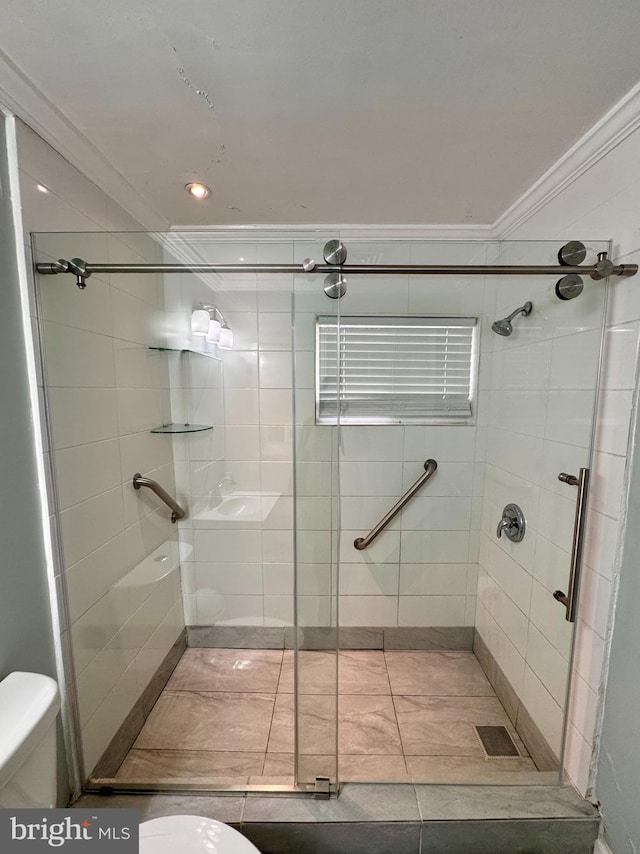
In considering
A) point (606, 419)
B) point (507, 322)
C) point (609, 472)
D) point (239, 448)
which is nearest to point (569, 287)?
point (507, 322)

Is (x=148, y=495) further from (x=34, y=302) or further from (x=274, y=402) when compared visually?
(x=34, y=302)

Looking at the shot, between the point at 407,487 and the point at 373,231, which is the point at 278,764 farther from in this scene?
the point at 373,231

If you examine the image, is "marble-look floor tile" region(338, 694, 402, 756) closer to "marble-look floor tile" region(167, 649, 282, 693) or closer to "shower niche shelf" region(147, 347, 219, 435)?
"marble-look floor tile" region(167, 649, 282, 693)

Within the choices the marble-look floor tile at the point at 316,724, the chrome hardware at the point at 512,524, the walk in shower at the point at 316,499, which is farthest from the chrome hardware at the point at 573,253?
the marble-look floor tile at the point at 316,724

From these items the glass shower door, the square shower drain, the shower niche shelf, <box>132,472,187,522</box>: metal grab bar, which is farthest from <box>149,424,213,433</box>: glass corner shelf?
the square shower drain

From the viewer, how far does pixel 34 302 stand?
95cm

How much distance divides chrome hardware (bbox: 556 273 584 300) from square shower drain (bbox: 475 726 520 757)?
172cm

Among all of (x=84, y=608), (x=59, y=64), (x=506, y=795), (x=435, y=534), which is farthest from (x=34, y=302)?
(x=506, y=795)

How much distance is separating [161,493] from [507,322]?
1.71 m

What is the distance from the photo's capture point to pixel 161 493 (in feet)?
5.09

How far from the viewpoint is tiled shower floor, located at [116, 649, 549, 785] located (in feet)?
3.85

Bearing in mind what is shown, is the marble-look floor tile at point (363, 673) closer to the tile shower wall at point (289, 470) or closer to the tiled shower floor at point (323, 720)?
the tiled shower floor at point (323, 720)

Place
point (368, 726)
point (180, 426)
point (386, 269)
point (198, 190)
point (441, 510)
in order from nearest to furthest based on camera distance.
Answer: point (386, 269)
point (198, 190)
point (368, 726)
point (180, 426)
point (441, 510)

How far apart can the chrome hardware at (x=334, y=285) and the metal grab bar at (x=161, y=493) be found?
42.4 inches
